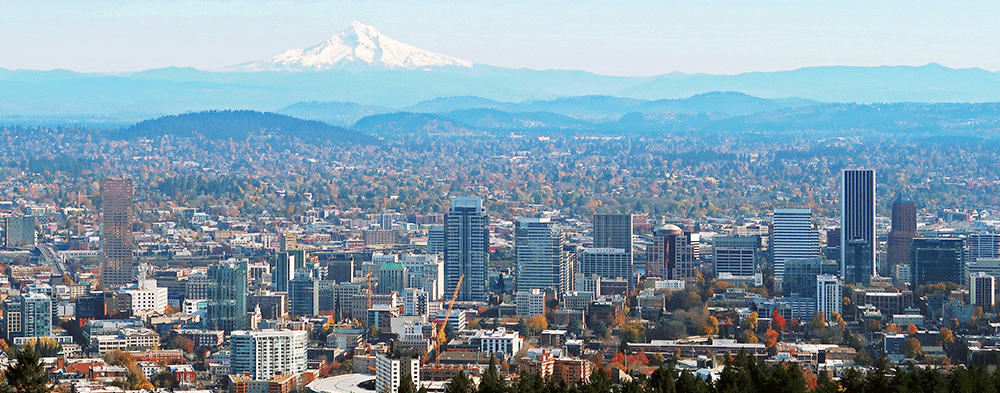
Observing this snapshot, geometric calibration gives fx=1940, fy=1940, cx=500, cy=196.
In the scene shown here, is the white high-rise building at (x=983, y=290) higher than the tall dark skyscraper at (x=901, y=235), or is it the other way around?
the tall dark skyscraper at (x=901, y=235)

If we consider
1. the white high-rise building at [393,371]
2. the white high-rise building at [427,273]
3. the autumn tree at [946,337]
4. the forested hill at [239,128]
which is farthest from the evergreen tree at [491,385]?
the forested hill at [239,128]

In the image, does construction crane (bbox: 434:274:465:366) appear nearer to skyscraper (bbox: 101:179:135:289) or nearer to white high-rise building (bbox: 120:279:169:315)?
white high-rise building (bbox: 120:279:169:315)

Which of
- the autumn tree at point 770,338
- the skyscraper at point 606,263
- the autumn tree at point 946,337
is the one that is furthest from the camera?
the skyscraper at point 606,263

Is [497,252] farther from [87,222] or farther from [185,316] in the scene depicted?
[87,222]

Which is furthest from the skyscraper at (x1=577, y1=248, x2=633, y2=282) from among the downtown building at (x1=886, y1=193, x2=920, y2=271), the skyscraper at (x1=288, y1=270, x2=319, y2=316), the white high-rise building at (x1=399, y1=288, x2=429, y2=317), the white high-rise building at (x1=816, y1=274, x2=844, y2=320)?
the skyscraper at (x1=288, y1=270, x2=319, y2=316)

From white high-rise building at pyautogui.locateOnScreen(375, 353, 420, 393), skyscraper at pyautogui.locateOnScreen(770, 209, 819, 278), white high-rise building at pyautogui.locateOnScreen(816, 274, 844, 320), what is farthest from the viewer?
skyscraper at pyautogui.locateOnScreen(770, 209, 819, 278)

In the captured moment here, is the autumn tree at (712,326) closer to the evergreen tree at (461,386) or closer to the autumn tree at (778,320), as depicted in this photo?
the autumn tree at (778,320)

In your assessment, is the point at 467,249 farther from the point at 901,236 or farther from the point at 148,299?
the point at 901,236
